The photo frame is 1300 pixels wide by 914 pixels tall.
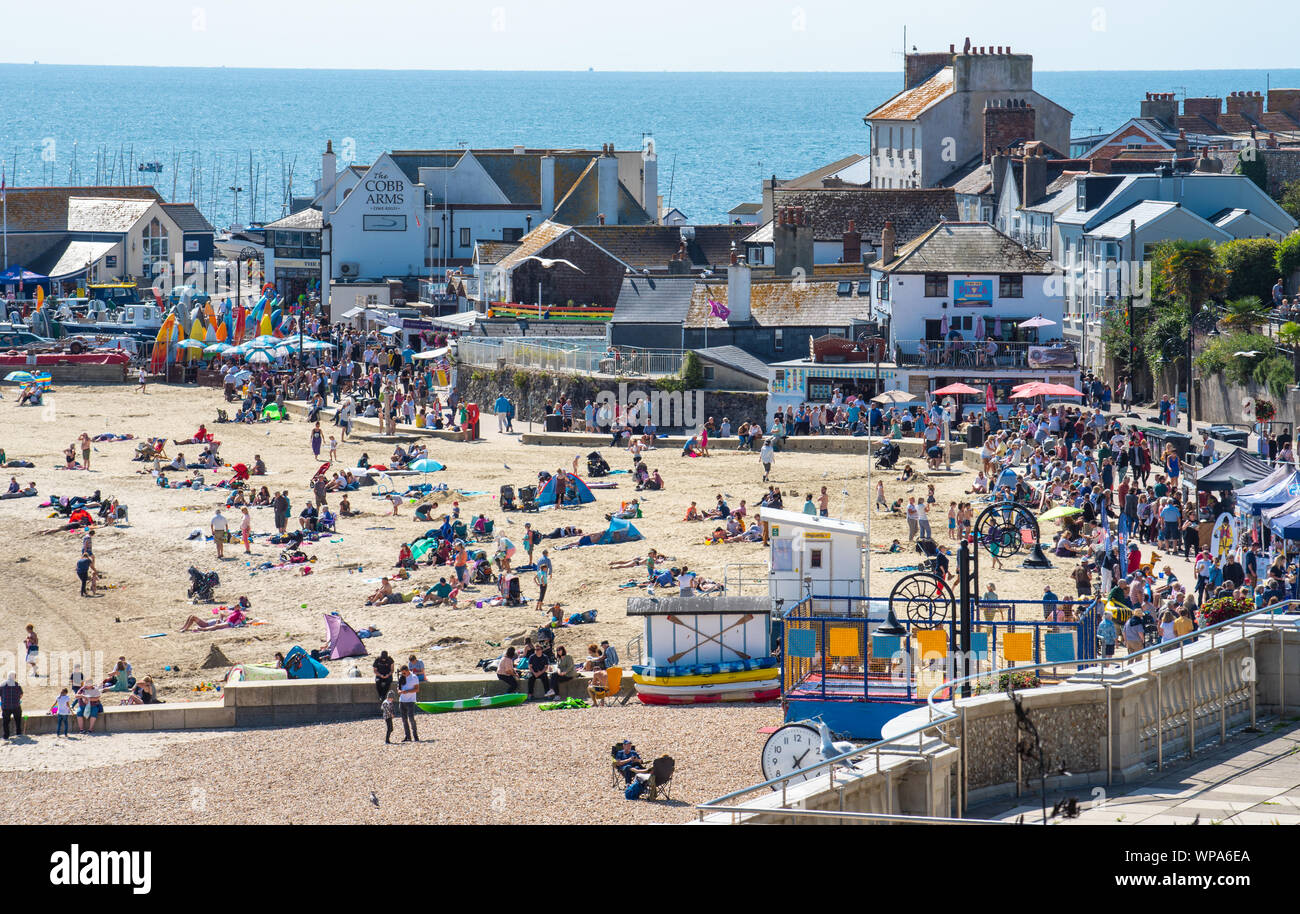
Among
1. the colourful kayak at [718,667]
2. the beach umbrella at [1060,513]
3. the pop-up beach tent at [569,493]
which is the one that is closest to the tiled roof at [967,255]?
the pop-up beach tent at [569,493]

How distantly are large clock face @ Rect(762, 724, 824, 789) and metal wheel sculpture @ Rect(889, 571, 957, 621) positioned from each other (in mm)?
3864

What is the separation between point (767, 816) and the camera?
12.1 metres

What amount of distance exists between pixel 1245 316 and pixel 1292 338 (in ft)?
12.0

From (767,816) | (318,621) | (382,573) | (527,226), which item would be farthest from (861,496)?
(527,226)

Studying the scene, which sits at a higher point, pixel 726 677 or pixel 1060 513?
pixel 1060 513

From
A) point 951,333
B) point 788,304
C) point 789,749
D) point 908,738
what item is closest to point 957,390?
point 951,333

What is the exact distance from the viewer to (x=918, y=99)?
78312 millimetres

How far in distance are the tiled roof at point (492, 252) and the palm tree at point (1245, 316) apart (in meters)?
28.4

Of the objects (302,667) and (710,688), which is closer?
(710,688)

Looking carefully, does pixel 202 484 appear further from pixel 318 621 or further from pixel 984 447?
pixel 984 447

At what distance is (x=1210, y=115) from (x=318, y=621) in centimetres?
6121

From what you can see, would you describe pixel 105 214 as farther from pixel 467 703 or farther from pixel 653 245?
pixel 467 703

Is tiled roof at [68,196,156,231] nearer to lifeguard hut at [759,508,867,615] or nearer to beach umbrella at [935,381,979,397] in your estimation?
beach umbrella at [935,381,979,397]

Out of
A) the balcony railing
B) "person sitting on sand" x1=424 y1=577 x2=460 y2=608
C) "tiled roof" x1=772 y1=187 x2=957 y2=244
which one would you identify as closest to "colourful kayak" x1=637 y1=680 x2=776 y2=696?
"person sitting on sand" x1=424 y1=577 x2=460 y2=608
